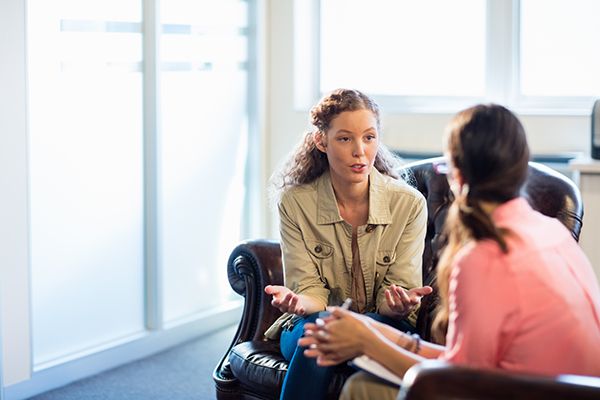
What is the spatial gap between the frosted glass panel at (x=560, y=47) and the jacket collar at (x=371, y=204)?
5.61ft

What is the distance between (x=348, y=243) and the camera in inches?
111

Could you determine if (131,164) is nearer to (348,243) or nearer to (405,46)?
(405,46)

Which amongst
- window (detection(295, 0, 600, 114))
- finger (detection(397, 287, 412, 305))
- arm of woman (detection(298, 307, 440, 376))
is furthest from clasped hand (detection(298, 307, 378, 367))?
window (detection(295, 0, 600, 114))

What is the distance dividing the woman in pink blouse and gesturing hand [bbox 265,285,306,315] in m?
0.70

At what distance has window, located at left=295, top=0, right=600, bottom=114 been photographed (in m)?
4.24

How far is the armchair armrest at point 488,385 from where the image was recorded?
1562 millimetres

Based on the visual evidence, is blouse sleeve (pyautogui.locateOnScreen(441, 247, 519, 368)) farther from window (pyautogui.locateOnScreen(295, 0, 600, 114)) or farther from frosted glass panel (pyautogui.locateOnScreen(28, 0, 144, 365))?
window (pyautogui.locateOnScreen(295, 0, 600, 114))

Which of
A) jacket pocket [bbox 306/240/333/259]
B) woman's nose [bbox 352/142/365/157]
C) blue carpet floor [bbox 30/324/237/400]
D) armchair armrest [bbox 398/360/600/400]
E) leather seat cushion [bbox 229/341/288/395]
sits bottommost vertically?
blue carpet floor [bbox 30/324/237/400]

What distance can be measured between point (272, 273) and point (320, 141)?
438 mm

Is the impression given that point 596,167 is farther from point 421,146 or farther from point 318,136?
point 318,136

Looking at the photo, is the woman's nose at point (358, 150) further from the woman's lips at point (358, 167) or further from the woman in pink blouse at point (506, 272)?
the woman in pink blouse at point (506, 272)

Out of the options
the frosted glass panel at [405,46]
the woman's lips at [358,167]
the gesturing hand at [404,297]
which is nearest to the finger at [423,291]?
the gesturing hand at [404,297]

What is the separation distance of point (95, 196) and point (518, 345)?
2432 mm

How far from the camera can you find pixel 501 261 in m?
1.78
